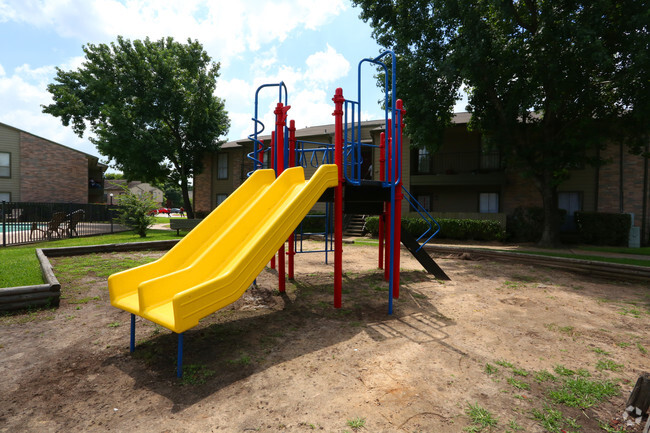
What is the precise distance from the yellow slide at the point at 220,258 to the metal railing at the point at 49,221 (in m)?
11.5

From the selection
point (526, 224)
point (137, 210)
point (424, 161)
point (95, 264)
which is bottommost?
point (95, 264)

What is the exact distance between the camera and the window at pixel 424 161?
20188 millimetres

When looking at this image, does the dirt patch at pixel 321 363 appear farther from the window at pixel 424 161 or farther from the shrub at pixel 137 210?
the window at pixel 424 161

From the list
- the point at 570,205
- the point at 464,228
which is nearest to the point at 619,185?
the point at 570,205

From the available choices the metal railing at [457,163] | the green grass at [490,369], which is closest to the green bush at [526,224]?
the metal railing at [457,163]

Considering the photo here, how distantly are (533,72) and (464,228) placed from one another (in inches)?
293

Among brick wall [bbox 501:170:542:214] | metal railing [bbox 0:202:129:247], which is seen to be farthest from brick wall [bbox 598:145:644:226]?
metal railing [bbox 0:202:129:247]

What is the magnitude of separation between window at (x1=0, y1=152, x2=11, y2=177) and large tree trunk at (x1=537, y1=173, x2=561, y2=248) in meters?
37.5

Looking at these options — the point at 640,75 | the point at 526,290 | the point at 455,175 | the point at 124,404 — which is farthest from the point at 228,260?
the point at 455,175

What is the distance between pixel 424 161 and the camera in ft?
66.6

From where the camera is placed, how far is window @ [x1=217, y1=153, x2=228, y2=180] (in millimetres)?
27250

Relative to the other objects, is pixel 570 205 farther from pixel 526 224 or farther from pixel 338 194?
pixel 338 194

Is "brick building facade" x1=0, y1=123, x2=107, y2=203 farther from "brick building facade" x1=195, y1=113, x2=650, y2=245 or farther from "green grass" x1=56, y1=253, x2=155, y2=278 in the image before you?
"green grass" x1=56, y1=253, x2=155, y2=278

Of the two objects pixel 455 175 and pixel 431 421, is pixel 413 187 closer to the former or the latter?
pixel 455 175
